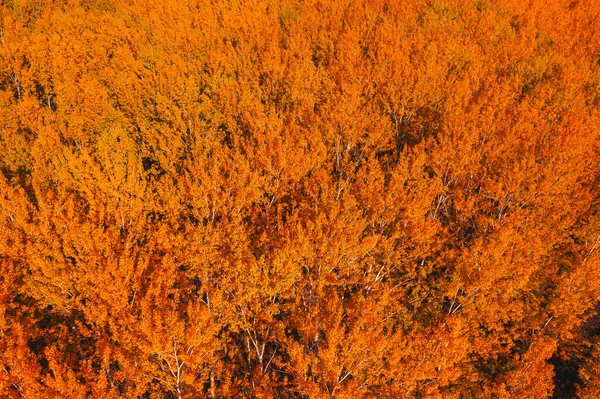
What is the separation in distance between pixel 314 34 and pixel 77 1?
35174 millimetres

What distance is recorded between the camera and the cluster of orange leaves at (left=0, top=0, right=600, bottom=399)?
2070cm

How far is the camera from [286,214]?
26.5 metres

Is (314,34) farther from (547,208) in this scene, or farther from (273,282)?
(273,282)

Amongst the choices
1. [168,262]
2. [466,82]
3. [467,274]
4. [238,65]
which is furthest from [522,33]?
[168,262]

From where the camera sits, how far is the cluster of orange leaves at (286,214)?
20703 millimetres

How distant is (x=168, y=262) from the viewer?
2408 cm

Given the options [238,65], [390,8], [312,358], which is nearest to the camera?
[312,358]

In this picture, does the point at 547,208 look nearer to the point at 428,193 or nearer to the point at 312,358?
the point at 428,193

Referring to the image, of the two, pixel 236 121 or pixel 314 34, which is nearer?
pixel 236 121

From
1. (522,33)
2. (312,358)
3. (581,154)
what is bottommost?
(312,358)

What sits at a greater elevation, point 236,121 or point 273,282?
point 236,121

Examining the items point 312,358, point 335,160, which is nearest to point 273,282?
point 312,358

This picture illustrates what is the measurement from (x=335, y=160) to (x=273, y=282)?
1888 centimetres

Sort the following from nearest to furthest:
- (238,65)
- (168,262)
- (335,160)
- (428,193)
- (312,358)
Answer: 1. (312,358)
2. (168,262)
3. (428,193)
4. (335,160)
5. (238,65)
